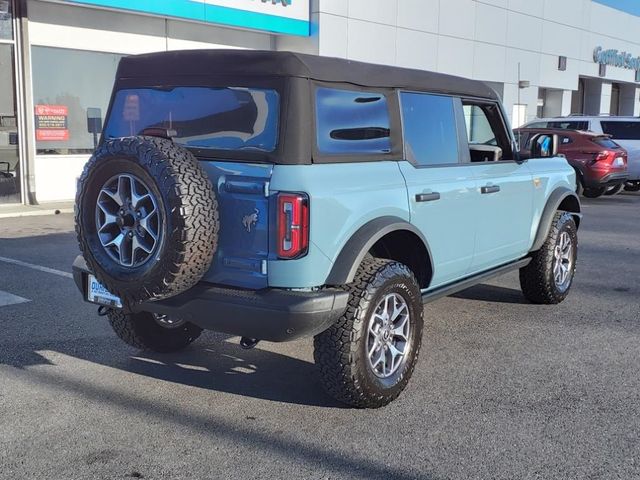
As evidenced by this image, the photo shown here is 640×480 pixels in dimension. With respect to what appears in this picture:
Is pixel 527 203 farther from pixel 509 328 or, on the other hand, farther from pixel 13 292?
pixel 13 292

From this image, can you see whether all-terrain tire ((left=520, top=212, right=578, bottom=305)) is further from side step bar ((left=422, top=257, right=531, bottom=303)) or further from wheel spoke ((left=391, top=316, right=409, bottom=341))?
wheel spoke ((left=391, top=316, right=409, bottom=341))

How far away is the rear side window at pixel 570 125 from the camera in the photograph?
55.9 ft

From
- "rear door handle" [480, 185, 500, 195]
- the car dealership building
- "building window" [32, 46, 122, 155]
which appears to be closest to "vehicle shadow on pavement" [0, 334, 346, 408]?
"rear door handle" [480, 185, 500, 195]

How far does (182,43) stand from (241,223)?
12.9 m

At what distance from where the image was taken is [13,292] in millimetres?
6840

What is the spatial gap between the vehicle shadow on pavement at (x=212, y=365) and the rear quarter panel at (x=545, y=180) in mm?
2476

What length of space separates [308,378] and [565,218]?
3.12 m

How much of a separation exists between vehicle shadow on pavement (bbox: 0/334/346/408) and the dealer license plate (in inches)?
27.8

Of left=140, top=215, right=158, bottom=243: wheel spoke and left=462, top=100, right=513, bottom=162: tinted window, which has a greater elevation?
left=462, top=100, right=513, bottom=162: tinted window

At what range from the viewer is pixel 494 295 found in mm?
6980

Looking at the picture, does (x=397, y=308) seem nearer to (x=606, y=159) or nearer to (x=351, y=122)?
(x=351, y=122)

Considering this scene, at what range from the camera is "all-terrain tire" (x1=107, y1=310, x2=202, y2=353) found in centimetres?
489

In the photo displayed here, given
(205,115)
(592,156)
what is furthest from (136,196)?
(592,156)

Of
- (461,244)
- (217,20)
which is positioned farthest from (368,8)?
(461,244)
